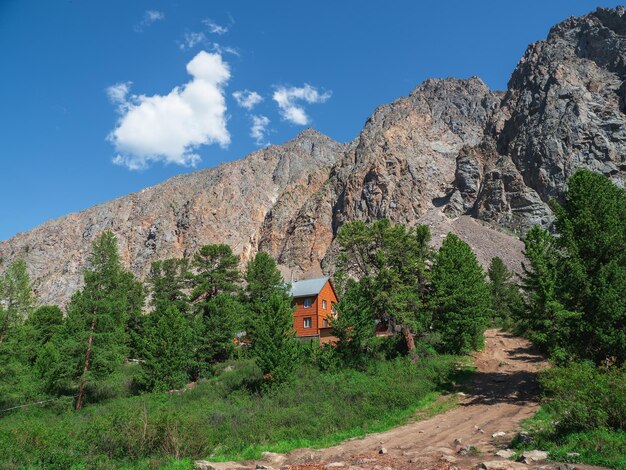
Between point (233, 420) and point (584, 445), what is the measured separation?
1456 cm

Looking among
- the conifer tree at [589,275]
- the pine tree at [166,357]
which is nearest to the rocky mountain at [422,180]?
the conifer tree at [589,275]

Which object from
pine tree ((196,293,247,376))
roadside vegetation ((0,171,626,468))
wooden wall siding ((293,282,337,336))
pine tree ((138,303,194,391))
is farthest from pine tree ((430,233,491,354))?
pine tree ((138,303,194,391))

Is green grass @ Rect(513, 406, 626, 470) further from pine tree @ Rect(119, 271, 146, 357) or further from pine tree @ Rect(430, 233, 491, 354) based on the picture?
pine tree @ Rect(119, 271, 146, 357)

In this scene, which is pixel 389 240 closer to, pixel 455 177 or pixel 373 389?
pixel 373 389

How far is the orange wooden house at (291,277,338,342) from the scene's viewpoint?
4528cm

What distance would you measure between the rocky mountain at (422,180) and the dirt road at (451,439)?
259 feet

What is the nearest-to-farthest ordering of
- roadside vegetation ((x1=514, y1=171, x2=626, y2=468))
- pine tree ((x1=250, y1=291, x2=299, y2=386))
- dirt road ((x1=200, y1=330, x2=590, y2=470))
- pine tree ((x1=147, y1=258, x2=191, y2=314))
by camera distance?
roadside vegetation ((x1=514, y1=171, x2=626, y2=468)) → dirt road ((x1=200, y1=330, x2=590, y2=470)) → pine tree ((x1=250, y1=291, x2=299, y2=386)) → pine tree ((x1=147, y1=258, x2=191, y2=314))

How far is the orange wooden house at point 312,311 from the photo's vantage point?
45.3 meters

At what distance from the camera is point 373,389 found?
23.2 metres

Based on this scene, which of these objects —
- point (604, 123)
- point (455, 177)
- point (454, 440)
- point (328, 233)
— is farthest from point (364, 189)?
point (454, 440)

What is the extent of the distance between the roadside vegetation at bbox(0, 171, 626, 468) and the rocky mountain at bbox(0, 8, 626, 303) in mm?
71433

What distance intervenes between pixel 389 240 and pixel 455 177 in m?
120

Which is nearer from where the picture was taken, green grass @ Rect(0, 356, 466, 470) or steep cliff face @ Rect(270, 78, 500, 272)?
green grass @ Rect(0, 356, 466, 470)

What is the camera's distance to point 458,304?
33.3m
